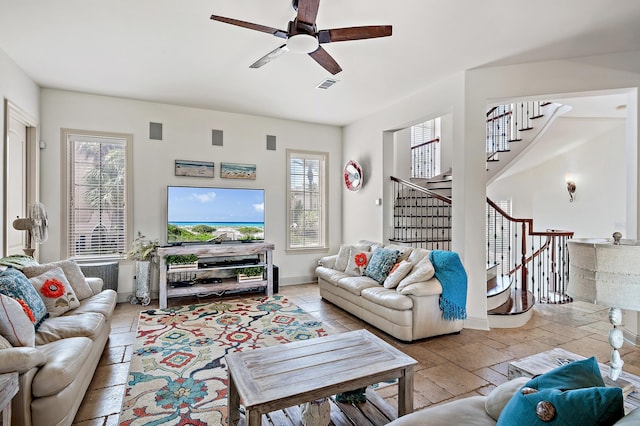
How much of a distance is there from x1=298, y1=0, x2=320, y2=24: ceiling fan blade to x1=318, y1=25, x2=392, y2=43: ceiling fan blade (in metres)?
0.14

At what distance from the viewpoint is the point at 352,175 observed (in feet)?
19.8


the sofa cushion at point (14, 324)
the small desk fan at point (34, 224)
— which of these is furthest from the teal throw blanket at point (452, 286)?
the small desk fan at point (34, 224)

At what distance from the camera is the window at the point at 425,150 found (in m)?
7.50

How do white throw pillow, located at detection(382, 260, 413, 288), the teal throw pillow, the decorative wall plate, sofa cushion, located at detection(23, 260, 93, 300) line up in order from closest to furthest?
the teal throw pillow, sofa cushion, located at detection(23, 260, 93, 300), white throw pillow, located at detection(382, 260, 413, 288), the decorative wall plate

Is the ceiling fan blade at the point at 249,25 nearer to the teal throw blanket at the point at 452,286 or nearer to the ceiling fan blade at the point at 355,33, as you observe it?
the ceiling fan blade at the point at 355,33

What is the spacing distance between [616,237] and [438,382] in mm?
1659

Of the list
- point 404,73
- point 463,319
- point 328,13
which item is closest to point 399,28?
point 328,13

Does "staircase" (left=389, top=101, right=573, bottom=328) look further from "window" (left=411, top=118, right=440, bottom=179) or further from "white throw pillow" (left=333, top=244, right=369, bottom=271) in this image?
"window" (left=411, top=118, right=440, bottom=179)

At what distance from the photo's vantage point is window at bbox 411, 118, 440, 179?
24.6ft

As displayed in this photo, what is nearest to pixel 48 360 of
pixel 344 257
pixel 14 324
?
pixel 14 324

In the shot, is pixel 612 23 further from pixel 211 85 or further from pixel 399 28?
pixel 211 85

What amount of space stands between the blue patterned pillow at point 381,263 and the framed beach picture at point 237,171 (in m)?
2.60

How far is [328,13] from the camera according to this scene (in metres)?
2.80

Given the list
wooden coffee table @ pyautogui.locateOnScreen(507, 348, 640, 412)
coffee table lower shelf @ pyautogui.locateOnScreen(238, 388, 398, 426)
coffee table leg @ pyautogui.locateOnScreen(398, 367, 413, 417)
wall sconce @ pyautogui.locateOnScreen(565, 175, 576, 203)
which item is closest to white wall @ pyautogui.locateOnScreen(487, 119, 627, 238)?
wall sconce @ pyautogui.locateOnScreen(565, 175, 576, 203)
